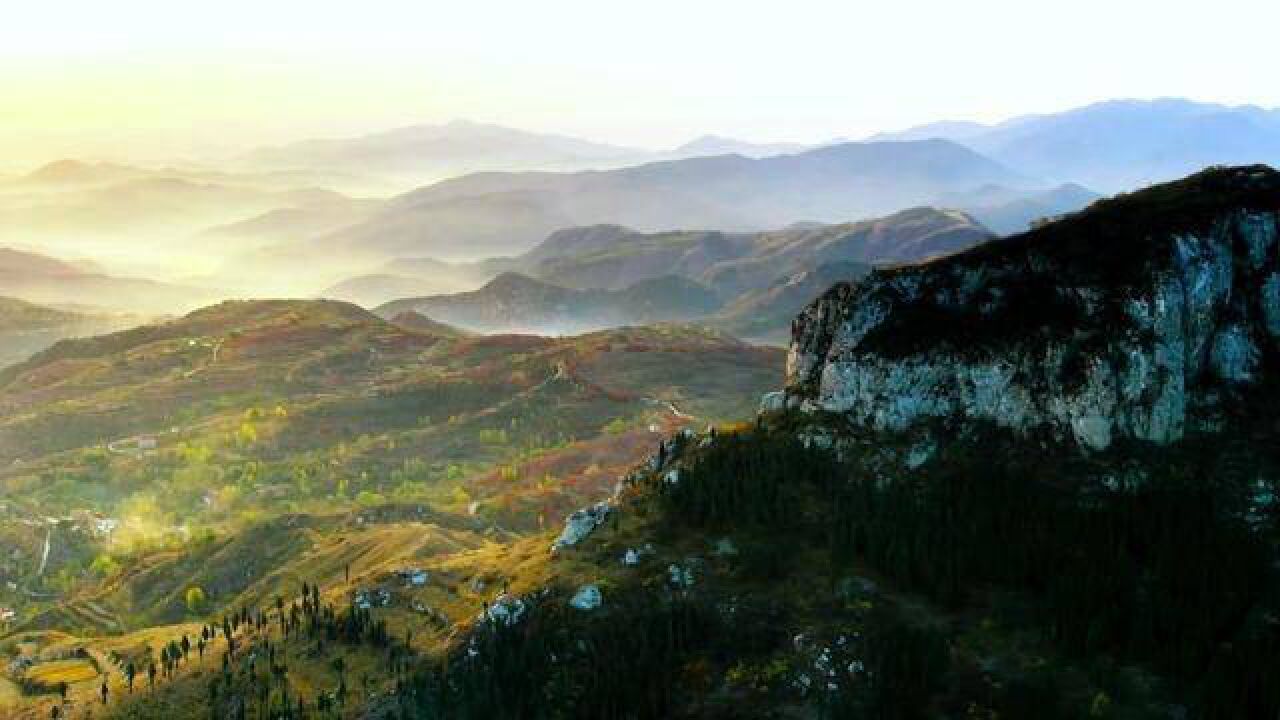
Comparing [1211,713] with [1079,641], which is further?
[1079,641]

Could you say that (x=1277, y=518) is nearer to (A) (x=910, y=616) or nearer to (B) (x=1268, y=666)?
(B) (x=1268, y=666)

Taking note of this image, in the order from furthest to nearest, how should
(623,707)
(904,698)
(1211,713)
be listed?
(623,707) → (904,698) → (1211,713)

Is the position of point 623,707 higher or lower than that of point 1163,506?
lower

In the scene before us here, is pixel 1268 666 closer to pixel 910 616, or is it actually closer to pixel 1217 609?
pixel 1217 609

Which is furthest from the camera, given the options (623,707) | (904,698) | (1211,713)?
(623,707)

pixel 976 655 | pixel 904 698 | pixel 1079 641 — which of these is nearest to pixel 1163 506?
pixel 1079 641

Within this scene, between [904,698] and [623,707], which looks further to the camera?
[623,707]

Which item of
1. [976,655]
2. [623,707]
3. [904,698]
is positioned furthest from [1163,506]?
[623,707]

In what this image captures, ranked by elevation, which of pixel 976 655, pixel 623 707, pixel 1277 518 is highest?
pixel 1277 518

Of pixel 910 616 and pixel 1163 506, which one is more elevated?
pixel 1163 506
